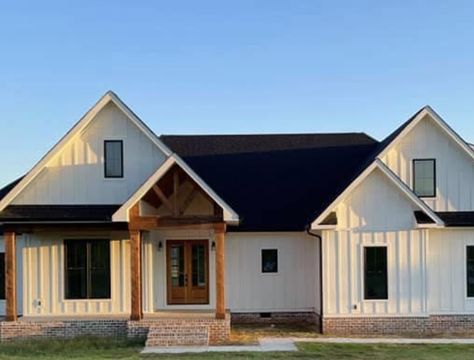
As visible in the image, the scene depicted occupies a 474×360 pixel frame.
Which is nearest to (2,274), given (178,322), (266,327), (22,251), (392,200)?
(22,251)

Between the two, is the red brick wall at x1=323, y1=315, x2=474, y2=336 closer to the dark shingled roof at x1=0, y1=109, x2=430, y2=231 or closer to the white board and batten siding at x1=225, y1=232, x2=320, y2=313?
the white board and batten siding at x1=225, y1=232, x2=320, y2=313

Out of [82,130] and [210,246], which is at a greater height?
[82,130]

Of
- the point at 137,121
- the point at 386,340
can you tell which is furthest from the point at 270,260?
the point at 137,121

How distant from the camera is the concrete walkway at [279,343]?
14536mm

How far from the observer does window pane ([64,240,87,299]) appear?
1820 cm

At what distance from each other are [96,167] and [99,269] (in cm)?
331

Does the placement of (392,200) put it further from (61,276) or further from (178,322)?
(61,276)

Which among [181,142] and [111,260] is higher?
[181,142]

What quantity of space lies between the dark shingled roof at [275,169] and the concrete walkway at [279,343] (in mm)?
4638

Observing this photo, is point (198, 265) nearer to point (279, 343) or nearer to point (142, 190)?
point (142, 190)

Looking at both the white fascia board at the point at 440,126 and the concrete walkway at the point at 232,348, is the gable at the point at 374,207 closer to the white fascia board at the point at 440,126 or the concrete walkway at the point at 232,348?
Answer: the white fascia board at the point at 440,126

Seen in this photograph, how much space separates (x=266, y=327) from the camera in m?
18.7

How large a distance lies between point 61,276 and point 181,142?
7500 mm

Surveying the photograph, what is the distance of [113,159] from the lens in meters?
18.0
